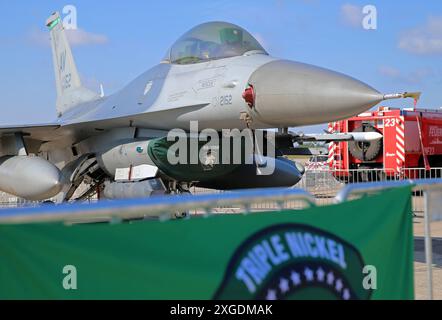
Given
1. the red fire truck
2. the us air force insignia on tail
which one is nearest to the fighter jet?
the us air force insignia on tail

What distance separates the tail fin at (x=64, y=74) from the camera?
1359 centimetres

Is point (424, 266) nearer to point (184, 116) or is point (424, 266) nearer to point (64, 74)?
point (184, 116)

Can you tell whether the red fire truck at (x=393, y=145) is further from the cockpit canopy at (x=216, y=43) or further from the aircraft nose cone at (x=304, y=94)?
the aircraft nose cone at (x=304, y=94)

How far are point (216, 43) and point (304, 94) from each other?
6.93 ft

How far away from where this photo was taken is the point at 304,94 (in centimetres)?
655

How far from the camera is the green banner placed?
86.4 inches

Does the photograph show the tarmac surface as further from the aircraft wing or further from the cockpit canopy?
the aircraft wing

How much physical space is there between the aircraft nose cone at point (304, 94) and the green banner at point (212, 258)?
3.25 m

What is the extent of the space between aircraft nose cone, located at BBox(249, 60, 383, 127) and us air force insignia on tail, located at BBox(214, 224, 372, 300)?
3671 mm

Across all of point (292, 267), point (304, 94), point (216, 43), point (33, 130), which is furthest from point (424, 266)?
point (33, 130)

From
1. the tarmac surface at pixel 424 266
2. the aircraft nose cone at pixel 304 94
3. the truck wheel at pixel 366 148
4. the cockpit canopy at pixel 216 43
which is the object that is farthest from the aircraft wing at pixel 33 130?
the truck wheel at pixel 366 148

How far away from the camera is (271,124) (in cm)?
726
